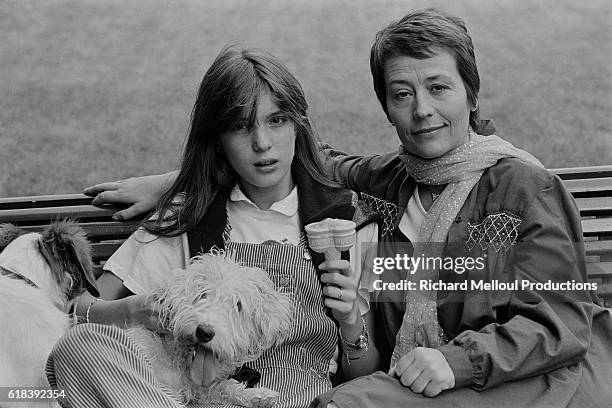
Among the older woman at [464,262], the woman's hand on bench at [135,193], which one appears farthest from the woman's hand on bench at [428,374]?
the woman's hand on bench at [135,193]

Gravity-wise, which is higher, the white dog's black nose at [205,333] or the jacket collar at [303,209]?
the jacket collar at [303,209]

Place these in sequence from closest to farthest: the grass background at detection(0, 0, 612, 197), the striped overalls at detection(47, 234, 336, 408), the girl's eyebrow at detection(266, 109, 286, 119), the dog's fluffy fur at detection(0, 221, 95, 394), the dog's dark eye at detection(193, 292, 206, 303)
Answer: the striped overalls at detection(47, 234, 336, 408), the dog's dark eye at detection(193, 292, 206, 303), the dog's fluffy fur at detection(0, 221, 95, 394), the girl's eyebrow at detection(266, 109, 286, 119), the grass background at detection(0, 0, 612, 197)

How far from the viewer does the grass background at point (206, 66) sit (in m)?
6.65

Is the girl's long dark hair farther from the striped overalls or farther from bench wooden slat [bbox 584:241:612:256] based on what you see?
bench wooden slat [bbox 584:241:612:256]

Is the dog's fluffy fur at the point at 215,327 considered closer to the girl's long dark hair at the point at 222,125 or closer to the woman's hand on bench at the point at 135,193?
the girl's long dark hair at the point at 222,125

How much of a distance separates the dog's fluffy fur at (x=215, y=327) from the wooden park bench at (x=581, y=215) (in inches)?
38.1

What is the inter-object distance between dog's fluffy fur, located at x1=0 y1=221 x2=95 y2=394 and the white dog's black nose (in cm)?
57

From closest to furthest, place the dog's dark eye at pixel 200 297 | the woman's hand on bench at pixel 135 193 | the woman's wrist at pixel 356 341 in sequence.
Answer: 1. the dog's dark eye at pixel 200 297
2. the woman's wrist at pixel 356 341
3. the woman's hand on bench at pixel 135 193

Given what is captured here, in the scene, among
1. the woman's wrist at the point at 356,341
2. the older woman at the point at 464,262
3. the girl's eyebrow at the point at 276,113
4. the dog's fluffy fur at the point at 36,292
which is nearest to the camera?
the older woman at the point at 464,262

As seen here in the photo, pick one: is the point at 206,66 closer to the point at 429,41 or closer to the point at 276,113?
the point at 276,113

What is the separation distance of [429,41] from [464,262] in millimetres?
791

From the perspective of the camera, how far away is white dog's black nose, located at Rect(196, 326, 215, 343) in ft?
8.05

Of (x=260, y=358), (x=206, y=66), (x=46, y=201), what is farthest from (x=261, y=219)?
(x=206, y=66)

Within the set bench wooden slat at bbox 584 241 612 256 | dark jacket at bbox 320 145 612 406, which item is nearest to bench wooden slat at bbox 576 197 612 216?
bench wooden slat at bbox 584 241 612 256
